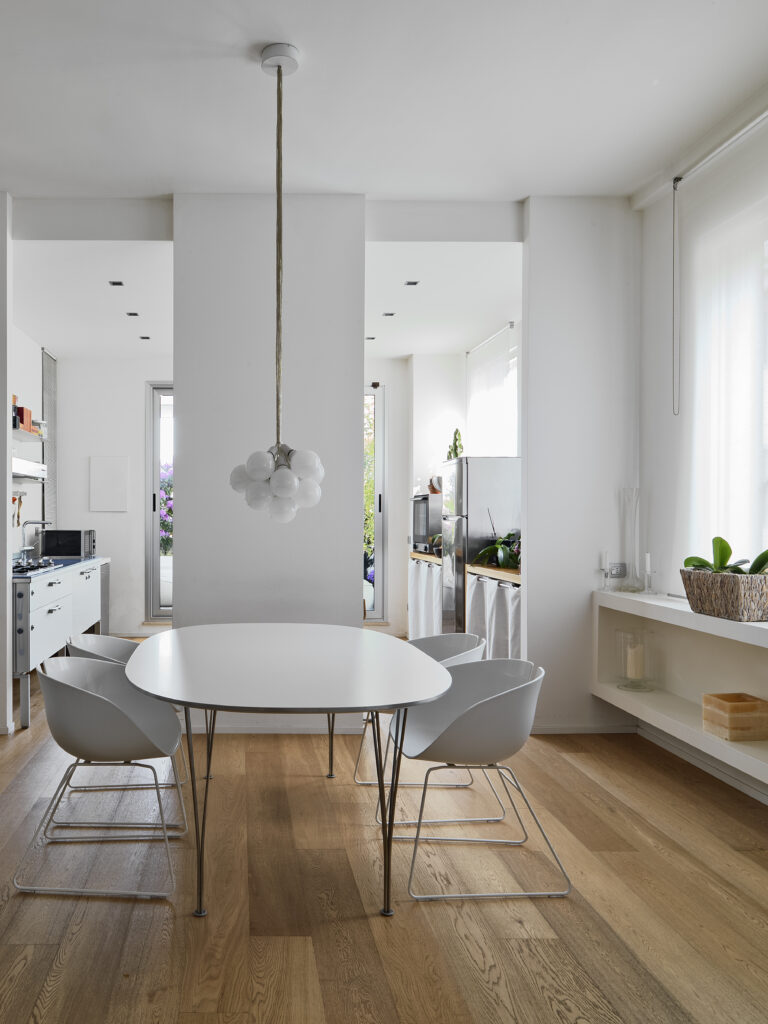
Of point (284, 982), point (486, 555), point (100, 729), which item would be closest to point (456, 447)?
point (486, 555)

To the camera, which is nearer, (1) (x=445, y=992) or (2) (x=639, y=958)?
(1) (x=445, y=992)

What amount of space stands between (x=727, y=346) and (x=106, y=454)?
19.4ft

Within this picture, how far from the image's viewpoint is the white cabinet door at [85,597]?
6.07m

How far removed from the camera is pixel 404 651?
3.05 meters

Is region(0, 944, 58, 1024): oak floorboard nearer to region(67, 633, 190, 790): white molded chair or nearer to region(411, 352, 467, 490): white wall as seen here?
region(67, 633, 190, 790): white molded chair

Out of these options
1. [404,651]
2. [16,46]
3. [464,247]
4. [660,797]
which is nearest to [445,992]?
[404,651]

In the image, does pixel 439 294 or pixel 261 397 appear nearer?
pixel 261 397

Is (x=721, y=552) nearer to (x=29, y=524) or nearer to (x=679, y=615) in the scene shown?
(x=679, y=615)

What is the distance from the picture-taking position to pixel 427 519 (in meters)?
6.91

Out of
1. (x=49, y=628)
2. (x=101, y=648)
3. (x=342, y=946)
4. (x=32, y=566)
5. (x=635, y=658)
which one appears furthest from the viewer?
(x=32, y=566)

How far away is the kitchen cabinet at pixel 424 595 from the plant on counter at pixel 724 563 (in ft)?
9.02

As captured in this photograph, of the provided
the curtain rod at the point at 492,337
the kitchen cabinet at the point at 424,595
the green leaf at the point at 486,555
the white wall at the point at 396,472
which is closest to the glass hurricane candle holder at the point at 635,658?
the green leaf at the point at 486,555

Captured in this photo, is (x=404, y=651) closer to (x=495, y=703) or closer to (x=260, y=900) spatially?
(x=495, y=703)

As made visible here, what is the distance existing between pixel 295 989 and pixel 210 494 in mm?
2803
